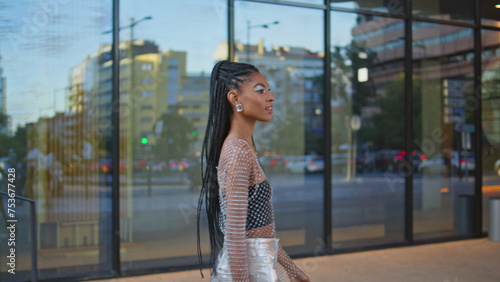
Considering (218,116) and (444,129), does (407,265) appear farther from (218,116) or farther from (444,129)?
(218,116)

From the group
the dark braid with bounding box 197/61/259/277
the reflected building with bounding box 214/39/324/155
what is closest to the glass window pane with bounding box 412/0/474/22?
the reflected building with bounding box 214/39/324/155

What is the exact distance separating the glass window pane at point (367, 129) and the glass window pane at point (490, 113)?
1.54m

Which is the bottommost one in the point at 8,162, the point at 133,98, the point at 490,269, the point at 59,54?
the point at 490,269

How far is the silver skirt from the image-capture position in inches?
83.0

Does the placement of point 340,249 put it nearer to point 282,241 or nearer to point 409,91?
point 282,241

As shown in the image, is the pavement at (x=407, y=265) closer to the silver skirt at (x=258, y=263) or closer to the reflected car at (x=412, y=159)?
the reflected car at (x=412, y=159)

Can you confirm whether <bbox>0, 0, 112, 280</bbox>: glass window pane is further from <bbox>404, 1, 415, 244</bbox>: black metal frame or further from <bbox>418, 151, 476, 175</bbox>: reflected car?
<bbox>418, 151, 476, 175</bbox>: reflected car

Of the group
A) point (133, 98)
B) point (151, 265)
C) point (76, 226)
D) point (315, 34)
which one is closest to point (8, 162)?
point (76, 226)

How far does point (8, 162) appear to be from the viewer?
5836 mm

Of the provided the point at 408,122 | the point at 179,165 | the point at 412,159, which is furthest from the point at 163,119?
the point at 412,159

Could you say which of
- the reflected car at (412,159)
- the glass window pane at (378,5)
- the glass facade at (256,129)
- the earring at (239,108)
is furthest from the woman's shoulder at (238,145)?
the reflected car at (412,159)

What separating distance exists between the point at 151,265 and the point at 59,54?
2460 mm

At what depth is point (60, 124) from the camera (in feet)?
20.0

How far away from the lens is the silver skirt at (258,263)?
2.11 meters
